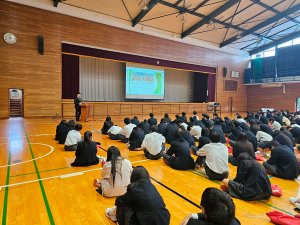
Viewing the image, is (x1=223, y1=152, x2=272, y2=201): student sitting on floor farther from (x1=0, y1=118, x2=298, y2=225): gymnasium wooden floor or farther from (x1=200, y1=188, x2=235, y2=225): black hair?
(x1=200, y1=188, x2=235, y2=225): black hair

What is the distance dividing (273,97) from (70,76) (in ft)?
65.9

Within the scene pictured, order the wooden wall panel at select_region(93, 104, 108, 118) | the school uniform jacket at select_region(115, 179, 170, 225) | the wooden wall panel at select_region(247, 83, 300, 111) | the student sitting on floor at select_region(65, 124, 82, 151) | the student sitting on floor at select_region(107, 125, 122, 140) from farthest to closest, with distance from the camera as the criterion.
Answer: the wooden wall panel at select_region(247, 83, 300, 111) → the wooden wall panel at select_region(93, 104, 108, 118) → the student sitting on floor at select_region(107, 125, 122, 140) → the student sitting on floor at select_region(65, 124, 82, 151) → the school uniform jacket at select_region(115, 179, 170, 225)

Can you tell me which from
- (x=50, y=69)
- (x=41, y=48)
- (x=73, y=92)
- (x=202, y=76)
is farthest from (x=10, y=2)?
(x=202, y=76)

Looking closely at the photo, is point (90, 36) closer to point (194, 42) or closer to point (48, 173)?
point (194, 42)

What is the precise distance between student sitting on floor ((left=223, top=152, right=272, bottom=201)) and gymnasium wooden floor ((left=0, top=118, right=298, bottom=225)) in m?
0.12

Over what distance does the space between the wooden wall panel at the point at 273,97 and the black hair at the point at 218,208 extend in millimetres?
23567

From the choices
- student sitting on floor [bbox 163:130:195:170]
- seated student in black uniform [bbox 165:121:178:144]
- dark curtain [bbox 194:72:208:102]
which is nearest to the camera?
student sitting on floor [bbox 163:130:195:170]

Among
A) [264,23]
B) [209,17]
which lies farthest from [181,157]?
[264,23]

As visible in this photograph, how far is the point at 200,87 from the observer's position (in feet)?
69.4

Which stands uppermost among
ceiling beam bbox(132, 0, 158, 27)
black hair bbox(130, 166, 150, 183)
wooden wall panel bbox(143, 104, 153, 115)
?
ceiling beam bbox(132, 0, 158, 27)

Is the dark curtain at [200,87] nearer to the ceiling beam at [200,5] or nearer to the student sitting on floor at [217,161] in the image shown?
the ceiling beam at [200,5]

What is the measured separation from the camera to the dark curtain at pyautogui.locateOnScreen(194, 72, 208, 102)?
2089 cm

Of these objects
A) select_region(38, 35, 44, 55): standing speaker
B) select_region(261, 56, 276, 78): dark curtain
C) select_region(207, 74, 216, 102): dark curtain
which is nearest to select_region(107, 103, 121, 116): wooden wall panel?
select_region(38, 35, 44, 55): standing speaker

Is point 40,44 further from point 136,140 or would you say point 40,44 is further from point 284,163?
point 284,163
